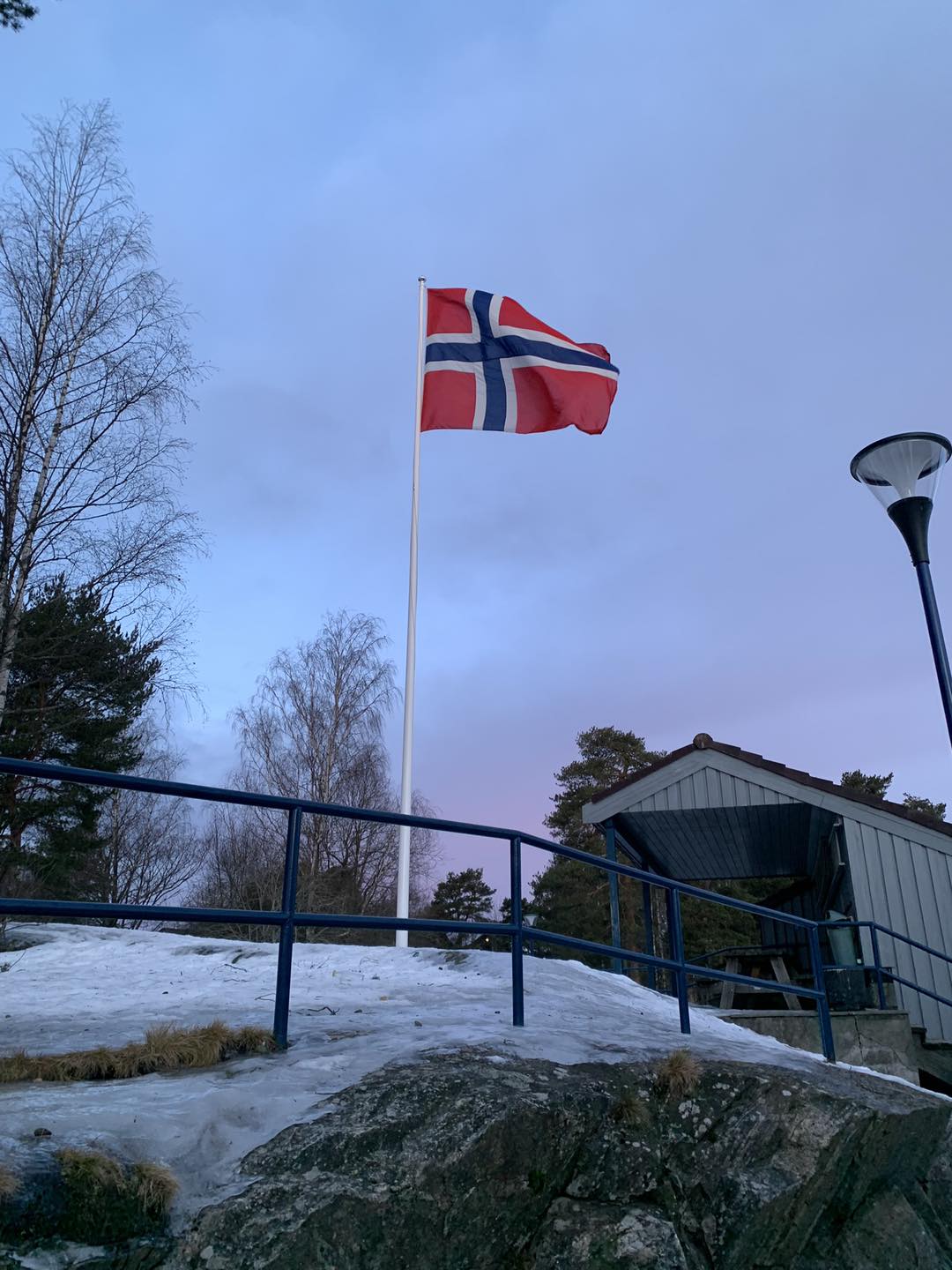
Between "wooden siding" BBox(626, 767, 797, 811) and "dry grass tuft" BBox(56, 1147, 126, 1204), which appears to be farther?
"wooden siding" BBox(626, 767, 797, 811)

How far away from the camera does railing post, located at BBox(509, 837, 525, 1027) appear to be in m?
4.73

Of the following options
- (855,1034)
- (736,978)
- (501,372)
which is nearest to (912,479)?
(736,978)

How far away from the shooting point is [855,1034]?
877 cm

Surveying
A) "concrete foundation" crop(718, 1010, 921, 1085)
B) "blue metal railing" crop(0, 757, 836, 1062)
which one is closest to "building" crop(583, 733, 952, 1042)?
"concrete foundation" crop(718, 1010, 921, 1085)

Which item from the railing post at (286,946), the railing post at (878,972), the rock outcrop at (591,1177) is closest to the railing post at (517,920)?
the rock outcrop at (591,1177)

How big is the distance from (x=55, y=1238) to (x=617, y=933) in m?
Result: 10.0

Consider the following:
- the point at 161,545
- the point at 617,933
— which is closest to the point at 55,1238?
the point at 161,545

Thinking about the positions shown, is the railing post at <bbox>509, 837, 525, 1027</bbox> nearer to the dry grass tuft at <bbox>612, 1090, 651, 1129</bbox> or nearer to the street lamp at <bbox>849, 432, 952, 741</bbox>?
the dry grass tuft at <bbox>612, 1090, 651, 1129</bbox>

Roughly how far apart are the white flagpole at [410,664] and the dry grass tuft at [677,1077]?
4.01 metres

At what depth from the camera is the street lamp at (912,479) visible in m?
6.39

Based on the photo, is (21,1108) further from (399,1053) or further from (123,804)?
(123,804)

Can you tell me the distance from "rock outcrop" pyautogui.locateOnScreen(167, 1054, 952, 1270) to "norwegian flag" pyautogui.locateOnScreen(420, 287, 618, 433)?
8.64m

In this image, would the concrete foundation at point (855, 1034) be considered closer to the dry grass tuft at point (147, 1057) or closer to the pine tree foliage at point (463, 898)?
the dry grass tuft at point (147, 1057)

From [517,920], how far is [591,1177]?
1.47 m
